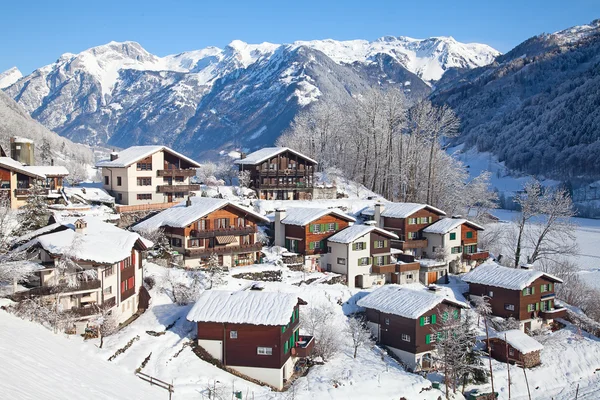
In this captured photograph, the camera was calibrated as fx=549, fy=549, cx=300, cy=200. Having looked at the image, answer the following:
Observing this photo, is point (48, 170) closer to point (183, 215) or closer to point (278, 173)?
point (183, 215)

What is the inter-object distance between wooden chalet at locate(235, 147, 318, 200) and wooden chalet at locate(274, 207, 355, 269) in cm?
1436

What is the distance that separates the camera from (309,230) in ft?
161

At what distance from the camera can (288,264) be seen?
47.3 metres

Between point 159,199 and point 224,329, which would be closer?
point 224,329

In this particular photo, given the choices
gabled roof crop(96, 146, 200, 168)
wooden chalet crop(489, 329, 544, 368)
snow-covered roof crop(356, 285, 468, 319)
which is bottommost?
wooden chalet crop(489, 329, 544, 368)

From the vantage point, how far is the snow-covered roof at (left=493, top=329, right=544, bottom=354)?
40.0 meters

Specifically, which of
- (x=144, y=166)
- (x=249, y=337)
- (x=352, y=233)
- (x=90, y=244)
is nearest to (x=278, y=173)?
(x=144, y=166)

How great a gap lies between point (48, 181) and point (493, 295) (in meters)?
43.4

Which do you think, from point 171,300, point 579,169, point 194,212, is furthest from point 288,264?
point 579,169

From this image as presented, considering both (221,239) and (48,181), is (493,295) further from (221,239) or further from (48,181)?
(48,181)

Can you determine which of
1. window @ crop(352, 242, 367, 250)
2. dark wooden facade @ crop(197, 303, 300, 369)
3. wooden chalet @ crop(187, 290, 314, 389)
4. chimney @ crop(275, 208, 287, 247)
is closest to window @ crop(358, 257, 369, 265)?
window @ crop(352, 242, 367, 250)

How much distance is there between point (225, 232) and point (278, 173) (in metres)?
21.2

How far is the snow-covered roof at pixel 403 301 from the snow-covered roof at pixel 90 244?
17610 millimetres

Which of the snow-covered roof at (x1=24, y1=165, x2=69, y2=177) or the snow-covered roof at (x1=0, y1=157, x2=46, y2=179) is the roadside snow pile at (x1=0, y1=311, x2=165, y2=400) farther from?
the snow-covered roof at (x1=24, y1=165, x2=69, y2=177)
